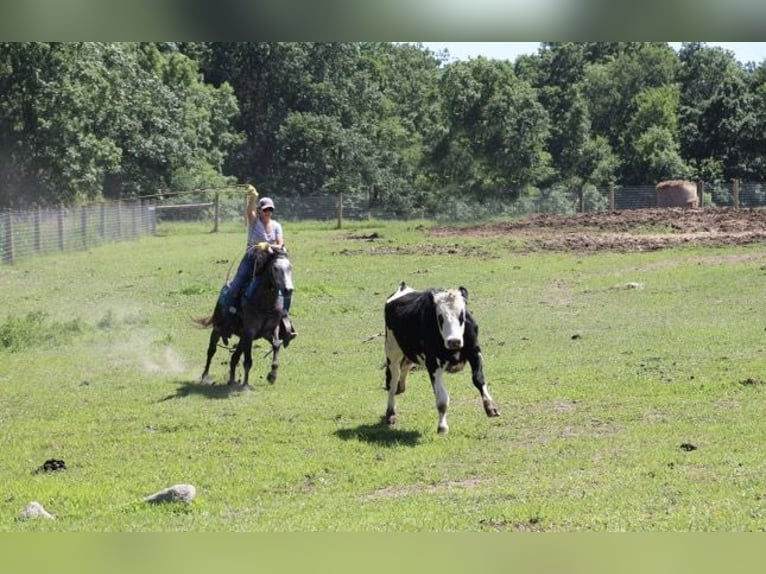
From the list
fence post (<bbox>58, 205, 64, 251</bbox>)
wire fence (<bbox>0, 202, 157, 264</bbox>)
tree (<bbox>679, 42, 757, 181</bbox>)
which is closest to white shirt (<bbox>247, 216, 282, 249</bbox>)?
wire fence (<bbox>0, 202, 157, 264</bbox>)

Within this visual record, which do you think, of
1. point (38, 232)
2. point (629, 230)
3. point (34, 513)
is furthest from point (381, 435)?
point (629, 230)

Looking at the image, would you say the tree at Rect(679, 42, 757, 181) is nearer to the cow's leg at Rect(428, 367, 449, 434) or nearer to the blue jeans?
the blue jeans

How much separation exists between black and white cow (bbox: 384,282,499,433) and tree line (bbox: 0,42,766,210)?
33.4m

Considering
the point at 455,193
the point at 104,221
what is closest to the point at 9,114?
the point at 104,221

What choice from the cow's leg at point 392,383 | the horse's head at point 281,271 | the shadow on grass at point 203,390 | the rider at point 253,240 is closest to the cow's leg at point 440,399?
the cow's leg at point 392,383

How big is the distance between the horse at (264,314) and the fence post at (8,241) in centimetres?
2012

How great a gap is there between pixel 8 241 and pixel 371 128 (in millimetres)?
35098

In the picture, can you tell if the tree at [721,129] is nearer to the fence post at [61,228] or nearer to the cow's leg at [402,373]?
the fence post at [61,228]

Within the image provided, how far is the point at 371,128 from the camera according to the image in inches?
2576

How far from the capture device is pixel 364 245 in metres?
34.2

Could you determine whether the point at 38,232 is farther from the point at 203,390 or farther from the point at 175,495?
the point at 175,495

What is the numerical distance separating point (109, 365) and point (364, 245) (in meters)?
18.8

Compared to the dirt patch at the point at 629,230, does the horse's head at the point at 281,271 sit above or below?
above

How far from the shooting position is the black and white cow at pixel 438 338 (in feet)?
33.4
